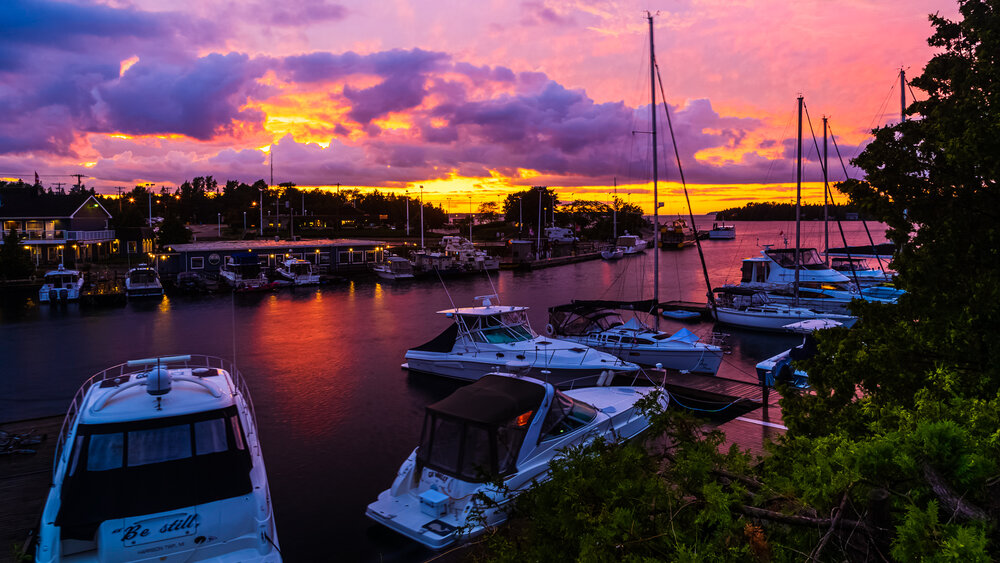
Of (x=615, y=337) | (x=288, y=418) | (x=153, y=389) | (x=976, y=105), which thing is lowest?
(x=288, y=418)

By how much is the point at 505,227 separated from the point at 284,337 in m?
123

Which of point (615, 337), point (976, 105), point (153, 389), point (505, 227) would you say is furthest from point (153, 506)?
point (505, 227)

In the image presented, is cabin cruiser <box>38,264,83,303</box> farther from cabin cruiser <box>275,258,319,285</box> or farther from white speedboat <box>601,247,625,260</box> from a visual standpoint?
white speedboat <box>601,247,625,260</box>

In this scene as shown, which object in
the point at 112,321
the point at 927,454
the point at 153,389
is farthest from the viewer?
the point at 112,321

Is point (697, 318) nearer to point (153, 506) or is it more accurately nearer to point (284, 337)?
point (284, 337)

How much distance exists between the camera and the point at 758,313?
3625 cm

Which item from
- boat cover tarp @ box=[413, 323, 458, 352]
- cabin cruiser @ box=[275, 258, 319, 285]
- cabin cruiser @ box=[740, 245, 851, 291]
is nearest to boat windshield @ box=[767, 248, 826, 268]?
cabin cruiser @ box=[740, 245, 851, 291]

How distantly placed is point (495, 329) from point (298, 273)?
4683 centimetres

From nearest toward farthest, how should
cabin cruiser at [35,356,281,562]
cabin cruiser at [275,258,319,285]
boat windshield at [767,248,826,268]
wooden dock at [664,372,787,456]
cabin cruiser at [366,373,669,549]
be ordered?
cabin cruiser at [35,356,281,562] < cabin cruiser at [366,373,669,549] < wooden dock at [664,372,787,456] < boat windshield at [767,248,826,268] < cabin cruiser at [275,258,319,285]

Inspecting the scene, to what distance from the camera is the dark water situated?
15.6m

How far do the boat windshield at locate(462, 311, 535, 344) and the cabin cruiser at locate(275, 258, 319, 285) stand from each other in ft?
144

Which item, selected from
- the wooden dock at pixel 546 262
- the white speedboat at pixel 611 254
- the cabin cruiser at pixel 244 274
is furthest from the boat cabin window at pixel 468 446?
the white speedboat at pixel 611 254

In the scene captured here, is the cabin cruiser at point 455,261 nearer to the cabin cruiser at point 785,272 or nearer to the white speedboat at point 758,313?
the cabin cruiser at point 785,272

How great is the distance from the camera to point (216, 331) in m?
40.7
